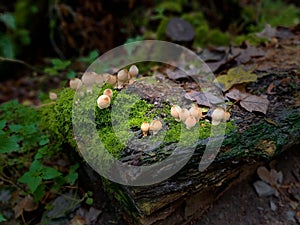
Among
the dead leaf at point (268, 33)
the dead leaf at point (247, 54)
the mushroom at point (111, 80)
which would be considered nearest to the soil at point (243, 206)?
the mushroom at point (111, 80)

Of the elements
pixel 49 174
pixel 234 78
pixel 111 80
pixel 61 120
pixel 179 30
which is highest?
pixel 111 80

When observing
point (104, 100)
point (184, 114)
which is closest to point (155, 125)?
point (184, 114)

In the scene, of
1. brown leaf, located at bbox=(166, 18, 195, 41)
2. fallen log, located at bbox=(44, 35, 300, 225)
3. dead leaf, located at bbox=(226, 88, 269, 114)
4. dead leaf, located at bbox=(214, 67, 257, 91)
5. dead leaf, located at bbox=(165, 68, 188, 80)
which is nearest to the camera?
fallen log, located at bbox=(44, 35, 300, 225)

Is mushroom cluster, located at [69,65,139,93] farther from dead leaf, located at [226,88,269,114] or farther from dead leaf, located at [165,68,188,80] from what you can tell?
dead leaf, located at [226,88,269,114]

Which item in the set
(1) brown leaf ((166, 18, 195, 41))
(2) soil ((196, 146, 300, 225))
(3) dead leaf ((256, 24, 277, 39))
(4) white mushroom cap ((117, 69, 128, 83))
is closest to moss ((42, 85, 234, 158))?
(4) white mushroom cap ((117, 69, 128, 83))

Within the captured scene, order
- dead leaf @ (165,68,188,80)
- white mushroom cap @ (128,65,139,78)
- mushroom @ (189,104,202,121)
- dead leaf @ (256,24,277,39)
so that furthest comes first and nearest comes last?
1. dead leaf @ (256,24,277,39)
2. dead leaf @ (165,68,188,80)
3. white mushroom cap @ (128,65,139,78)
4. mushroom @ (189,104,202,121)

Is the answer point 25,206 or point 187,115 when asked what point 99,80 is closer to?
point 187,115

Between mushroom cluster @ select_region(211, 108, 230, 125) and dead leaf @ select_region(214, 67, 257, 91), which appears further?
dead leaf @ select_region(214, 67, 257, 91)

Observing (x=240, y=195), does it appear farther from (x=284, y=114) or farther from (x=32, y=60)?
(x=32, y=60)
